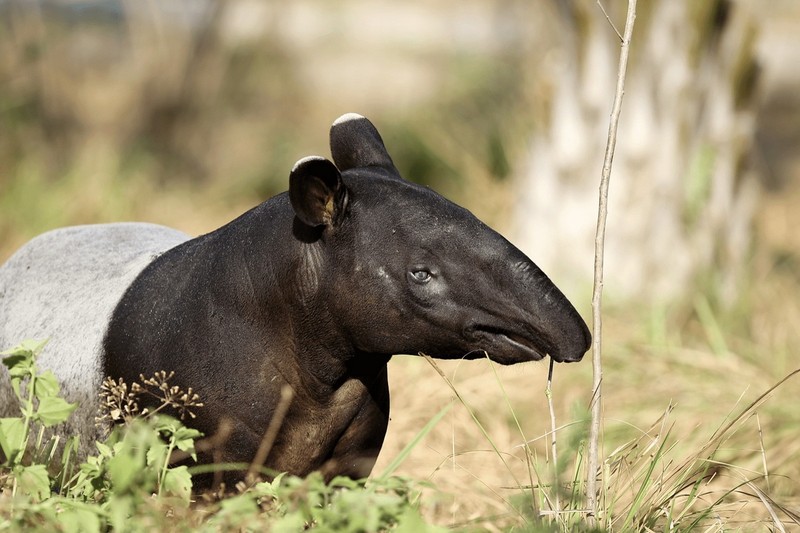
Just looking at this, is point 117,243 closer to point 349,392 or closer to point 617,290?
point 349,392

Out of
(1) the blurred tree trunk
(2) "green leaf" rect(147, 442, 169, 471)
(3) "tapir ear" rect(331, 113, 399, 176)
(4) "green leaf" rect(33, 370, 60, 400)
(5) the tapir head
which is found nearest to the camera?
(2) "green leaf" rect(147, 442, 169, 471)

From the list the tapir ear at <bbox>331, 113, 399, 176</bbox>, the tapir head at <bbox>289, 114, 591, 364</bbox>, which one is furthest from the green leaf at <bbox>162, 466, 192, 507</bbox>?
the tapir ear at <bbox>331, 113, 399, 176</bbox>

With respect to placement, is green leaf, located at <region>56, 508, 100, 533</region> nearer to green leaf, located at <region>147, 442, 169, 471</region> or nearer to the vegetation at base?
the vegetation at base

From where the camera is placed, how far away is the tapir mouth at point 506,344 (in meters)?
2.82

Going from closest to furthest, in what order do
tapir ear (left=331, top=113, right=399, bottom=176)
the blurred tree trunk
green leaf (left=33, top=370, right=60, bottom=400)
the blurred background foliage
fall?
green leaf (left=33, top=370, right=60, bottom=400), tapir ear (left=331, top=113, right=399, bottom=176), the blurred background foliage, the blurred tree trunk

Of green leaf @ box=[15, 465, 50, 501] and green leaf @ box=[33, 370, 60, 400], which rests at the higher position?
green leaf @ box=[33, 370, 60, 400]

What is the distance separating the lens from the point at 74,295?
3.47 m

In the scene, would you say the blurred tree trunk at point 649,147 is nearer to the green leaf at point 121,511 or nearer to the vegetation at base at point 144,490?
the vegetation at base at point 144,490

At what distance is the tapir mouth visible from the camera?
2.82 metres

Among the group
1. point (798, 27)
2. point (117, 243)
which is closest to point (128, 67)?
point (798, 27)

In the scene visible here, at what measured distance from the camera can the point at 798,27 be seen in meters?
19.5

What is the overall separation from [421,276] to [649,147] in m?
4.37

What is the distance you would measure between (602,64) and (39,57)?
→ 5.96m

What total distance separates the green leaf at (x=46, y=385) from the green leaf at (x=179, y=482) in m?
0.43
